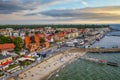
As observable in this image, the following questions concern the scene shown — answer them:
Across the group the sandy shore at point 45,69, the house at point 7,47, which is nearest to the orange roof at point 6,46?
the house at point 7,47

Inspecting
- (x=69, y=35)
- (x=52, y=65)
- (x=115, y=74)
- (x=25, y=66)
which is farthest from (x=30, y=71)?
(x=69, y=35)

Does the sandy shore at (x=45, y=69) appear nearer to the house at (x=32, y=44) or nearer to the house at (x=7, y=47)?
the house at (x=32, y=44)

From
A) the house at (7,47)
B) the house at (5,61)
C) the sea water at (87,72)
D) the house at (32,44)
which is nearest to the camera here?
the sea water at (87,72)

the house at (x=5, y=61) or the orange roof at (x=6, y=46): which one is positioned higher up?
the orange roof at (x=6, y=46)

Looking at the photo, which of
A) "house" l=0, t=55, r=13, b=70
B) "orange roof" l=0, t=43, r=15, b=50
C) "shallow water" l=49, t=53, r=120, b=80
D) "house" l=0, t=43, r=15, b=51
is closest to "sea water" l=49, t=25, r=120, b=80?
"shallow water" l=49, t=53, r=120, b=80

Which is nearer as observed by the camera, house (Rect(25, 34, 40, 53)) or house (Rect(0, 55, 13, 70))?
house (Rect(0, 55, 13, 70))

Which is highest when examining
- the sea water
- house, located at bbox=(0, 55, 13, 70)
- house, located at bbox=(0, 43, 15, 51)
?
house, located at bbox=(0, 43, 15, 51)

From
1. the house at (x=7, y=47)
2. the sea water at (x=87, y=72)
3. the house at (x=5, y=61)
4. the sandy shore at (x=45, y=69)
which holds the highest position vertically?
the house at (x=7, y=47)

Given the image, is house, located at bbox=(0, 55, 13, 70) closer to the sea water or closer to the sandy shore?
the sandy shore

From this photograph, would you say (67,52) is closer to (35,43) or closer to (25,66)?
(35,43)
